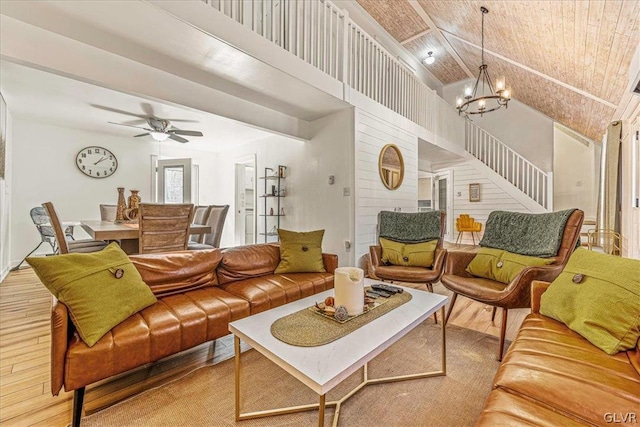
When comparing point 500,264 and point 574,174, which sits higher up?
point 574,174

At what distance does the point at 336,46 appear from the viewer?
350 cm

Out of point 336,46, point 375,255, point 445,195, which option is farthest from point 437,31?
point 375,255

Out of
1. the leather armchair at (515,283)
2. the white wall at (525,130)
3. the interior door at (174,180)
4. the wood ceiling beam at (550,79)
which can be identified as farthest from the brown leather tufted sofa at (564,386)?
the white wall at (525,130)

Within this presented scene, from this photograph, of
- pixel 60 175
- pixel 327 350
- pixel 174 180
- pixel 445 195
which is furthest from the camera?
pixel 445 195

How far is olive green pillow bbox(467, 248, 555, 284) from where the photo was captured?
7.14 feet

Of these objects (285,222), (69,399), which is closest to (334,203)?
(285,222)

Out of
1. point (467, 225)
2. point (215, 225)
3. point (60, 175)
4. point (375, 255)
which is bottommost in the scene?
point (375, 255)

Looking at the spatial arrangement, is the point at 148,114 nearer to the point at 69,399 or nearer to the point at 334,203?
the point at 334,203

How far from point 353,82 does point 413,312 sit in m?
3.36

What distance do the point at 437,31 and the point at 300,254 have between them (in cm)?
556

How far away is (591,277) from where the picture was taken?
1.47 m

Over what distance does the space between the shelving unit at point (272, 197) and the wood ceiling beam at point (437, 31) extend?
3.66 meters

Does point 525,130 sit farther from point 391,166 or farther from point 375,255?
point 375,255

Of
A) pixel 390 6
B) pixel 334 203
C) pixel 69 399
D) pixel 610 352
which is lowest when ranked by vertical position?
pixel 69 399
